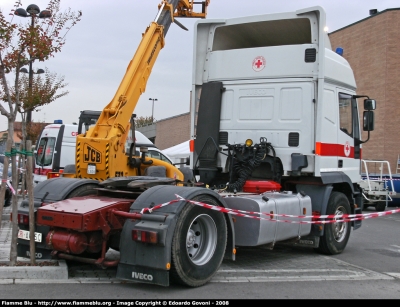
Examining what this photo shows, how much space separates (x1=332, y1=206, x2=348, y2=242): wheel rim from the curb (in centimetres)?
486

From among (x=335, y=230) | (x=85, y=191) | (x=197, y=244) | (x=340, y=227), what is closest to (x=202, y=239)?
(x=197, y=244)

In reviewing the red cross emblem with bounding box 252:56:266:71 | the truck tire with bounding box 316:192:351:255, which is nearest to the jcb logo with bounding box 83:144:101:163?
the red cross emblem with bounding box 252:56:266:71

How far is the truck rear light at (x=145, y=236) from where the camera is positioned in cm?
589

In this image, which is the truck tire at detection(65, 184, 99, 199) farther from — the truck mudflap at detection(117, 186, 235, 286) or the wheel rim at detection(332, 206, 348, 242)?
the wheel rim at detection(332, 206, 348, 242)

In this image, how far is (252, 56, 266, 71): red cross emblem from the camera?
372 inches

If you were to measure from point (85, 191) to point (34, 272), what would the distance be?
1.43 meters

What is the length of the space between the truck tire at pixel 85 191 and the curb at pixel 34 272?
1086mm

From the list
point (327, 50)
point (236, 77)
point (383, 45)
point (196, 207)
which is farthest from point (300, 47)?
point (383, 45)

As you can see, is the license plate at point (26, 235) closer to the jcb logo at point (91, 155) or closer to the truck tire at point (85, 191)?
the truck tire at point (85, 191)

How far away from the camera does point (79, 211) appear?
6.24 m

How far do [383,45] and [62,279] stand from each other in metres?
25.7

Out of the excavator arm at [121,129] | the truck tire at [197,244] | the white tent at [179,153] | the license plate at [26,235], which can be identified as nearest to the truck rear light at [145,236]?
the truck tire at [197,244]

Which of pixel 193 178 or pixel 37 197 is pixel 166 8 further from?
pixel 37 197

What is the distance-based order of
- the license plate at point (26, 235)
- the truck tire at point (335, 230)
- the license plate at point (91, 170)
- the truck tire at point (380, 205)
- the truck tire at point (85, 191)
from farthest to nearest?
the truck tire at point (380, 205) → the license plate at point (91, 170) → the truck tire at point (335, 230) → the truck tire at point (85, 191) → the license plate at point (26, 235)
